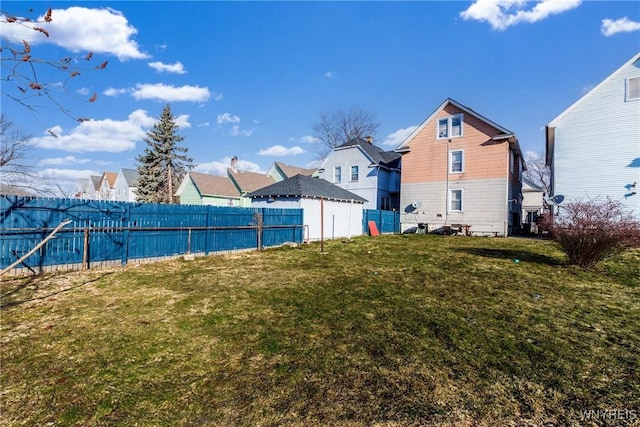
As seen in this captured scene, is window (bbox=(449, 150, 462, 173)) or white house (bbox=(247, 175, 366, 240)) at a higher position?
window (bbox=(449, 150, 462, 173))

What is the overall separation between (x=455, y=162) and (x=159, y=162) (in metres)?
28.8

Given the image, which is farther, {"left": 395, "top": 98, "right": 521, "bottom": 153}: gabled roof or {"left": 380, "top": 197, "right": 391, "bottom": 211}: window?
{"left": 380, "top": 197, "right": 391, "bottom": 211}: window

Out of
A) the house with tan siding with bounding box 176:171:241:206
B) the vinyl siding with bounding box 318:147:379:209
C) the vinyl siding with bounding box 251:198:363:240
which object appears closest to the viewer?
the vinyl siding with bounding box 251:198:363:240

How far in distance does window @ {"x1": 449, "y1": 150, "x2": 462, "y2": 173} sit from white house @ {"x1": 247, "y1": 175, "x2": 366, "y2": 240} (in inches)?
263

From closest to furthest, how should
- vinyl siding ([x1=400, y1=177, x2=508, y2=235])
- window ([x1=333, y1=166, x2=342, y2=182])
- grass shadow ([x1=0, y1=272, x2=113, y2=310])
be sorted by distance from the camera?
grass shadow ([x1=0, y1=272, x2=113, y2=310]) < vinyl siding ([x1=400, y1=177, x2=508, y2=235]) < window ([x1=333, y1=166, x2=342, y2=182])

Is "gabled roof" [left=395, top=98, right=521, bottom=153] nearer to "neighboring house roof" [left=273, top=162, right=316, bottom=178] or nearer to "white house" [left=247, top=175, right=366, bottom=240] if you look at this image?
"white house" [left=247, top=175, right=366, bottom=240]

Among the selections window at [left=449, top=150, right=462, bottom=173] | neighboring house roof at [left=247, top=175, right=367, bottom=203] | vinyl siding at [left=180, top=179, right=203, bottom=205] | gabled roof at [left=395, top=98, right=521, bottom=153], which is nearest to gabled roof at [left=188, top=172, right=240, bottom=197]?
vinyl siding at [left=180, top=179, right=203, bottom=205]

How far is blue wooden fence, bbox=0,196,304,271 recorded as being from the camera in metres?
7.83

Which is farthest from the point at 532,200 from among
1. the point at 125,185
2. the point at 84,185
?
the point at 84,185

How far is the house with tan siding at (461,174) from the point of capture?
1961cm

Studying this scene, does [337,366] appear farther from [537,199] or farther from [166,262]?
[537,199]

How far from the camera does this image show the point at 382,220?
73.0ft

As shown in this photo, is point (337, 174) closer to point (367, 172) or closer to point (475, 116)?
point (367, 172)

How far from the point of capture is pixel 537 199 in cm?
3400
